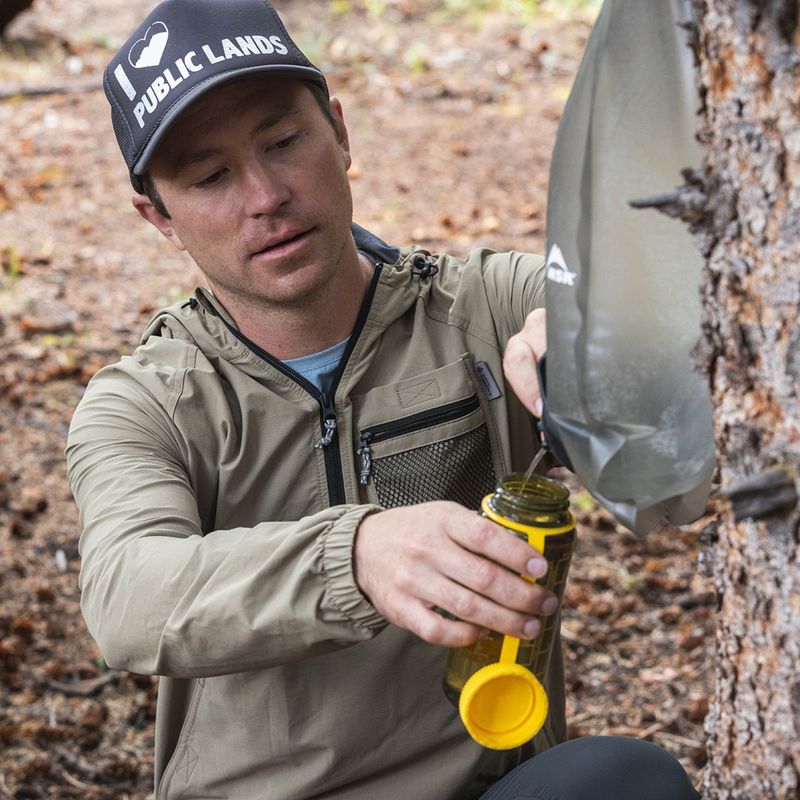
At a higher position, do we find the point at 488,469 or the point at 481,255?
the point at 481,255

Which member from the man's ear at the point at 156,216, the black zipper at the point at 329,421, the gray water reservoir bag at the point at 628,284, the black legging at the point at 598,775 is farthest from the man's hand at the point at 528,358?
the man's ear at the point at 156,216

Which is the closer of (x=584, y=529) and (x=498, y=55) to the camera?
(x=584, y=529)

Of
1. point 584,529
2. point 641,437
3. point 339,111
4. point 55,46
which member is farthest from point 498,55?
point 641,437

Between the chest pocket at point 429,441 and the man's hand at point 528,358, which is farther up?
the man's hand at point 528,358

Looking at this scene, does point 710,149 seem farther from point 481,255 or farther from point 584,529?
point 584,529

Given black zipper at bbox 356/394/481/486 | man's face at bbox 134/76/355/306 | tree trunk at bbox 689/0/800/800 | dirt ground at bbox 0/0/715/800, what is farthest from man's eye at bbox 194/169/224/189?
dirt ground at bbox 0/0/715/800

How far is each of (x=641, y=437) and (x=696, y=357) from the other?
185mm

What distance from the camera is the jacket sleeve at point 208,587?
150 centimetres

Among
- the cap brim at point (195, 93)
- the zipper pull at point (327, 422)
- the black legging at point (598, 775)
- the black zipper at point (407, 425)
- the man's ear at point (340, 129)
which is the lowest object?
the black legging at point (598, 775)

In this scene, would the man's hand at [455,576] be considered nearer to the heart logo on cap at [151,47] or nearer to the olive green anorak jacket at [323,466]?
the olive green anorak jacket at [323,466]

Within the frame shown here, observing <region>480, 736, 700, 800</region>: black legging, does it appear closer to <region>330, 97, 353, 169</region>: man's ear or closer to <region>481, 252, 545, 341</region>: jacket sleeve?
<region>481, 252, 545, 341</region>: jacket sleeve

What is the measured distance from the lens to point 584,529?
438 centimetres

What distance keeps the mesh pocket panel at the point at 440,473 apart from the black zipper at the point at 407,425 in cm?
2

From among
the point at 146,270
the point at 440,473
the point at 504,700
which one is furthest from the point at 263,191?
the point at 146,270
